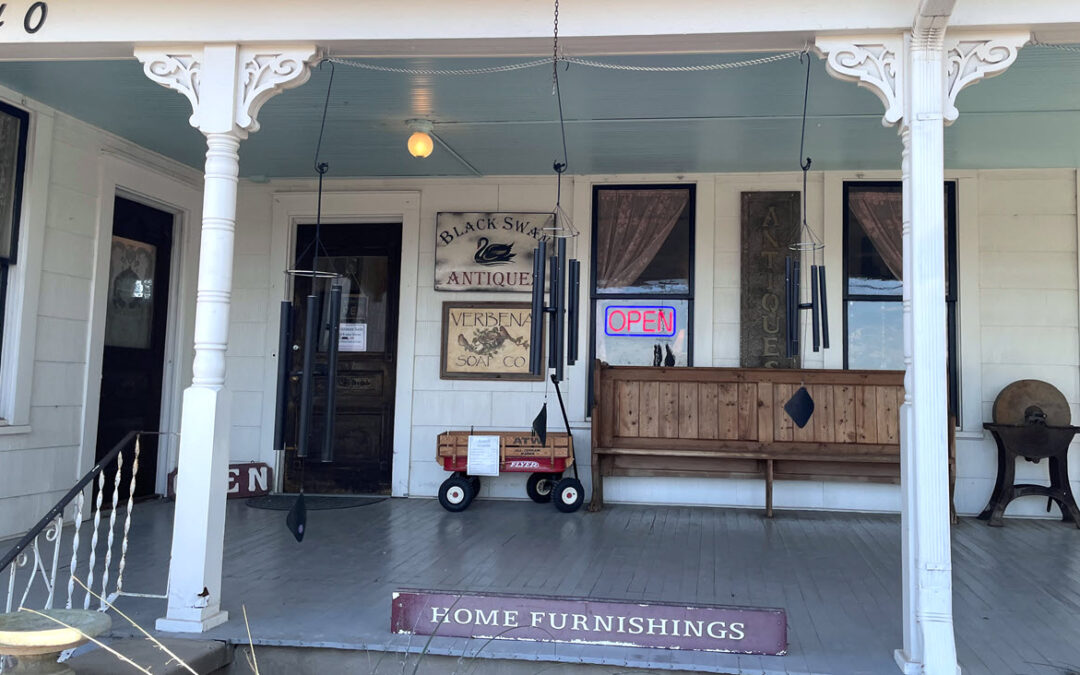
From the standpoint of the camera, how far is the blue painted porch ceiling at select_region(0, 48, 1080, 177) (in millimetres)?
4715

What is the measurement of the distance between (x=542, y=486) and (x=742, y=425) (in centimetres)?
171

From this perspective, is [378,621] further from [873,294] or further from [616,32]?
[873,294]

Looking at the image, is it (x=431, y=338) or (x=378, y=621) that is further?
(x=431, y=338)

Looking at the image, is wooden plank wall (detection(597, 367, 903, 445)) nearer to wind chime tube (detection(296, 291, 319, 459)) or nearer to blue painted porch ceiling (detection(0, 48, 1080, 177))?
blue painted porch ceiling (detection(0, 48, 1080, 177))

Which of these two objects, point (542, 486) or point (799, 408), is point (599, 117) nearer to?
point (799, 408)

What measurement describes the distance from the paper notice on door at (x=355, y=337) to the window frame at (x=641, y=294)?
2.04 meters

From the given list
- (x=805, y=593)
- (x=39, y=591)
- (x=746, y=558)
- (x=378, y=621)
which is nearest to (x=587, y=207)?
(x=746, y=558)

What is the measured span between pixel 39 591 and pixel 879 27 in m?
4.68

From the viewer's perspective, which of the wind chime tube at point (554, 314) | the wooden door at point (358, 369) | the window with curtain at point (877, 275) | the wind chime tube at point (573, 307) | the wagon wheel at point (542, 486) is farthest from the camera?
the wooden door at point (358, 369)

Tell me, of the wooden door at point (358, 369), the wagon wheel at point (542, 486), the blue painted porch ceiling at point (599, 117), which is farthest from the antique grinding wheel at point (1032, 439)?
the wooden door at point (358, 369)

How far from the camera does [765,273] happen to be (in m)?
6.61

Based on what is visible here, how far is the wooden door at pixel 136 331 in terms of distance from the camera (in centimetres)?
617

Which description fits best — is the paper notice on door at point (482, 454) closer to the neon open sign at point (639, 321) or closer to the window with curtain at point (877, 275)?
the neon open sign at point (639, 321)

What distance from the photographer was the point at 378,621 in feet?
11.4
